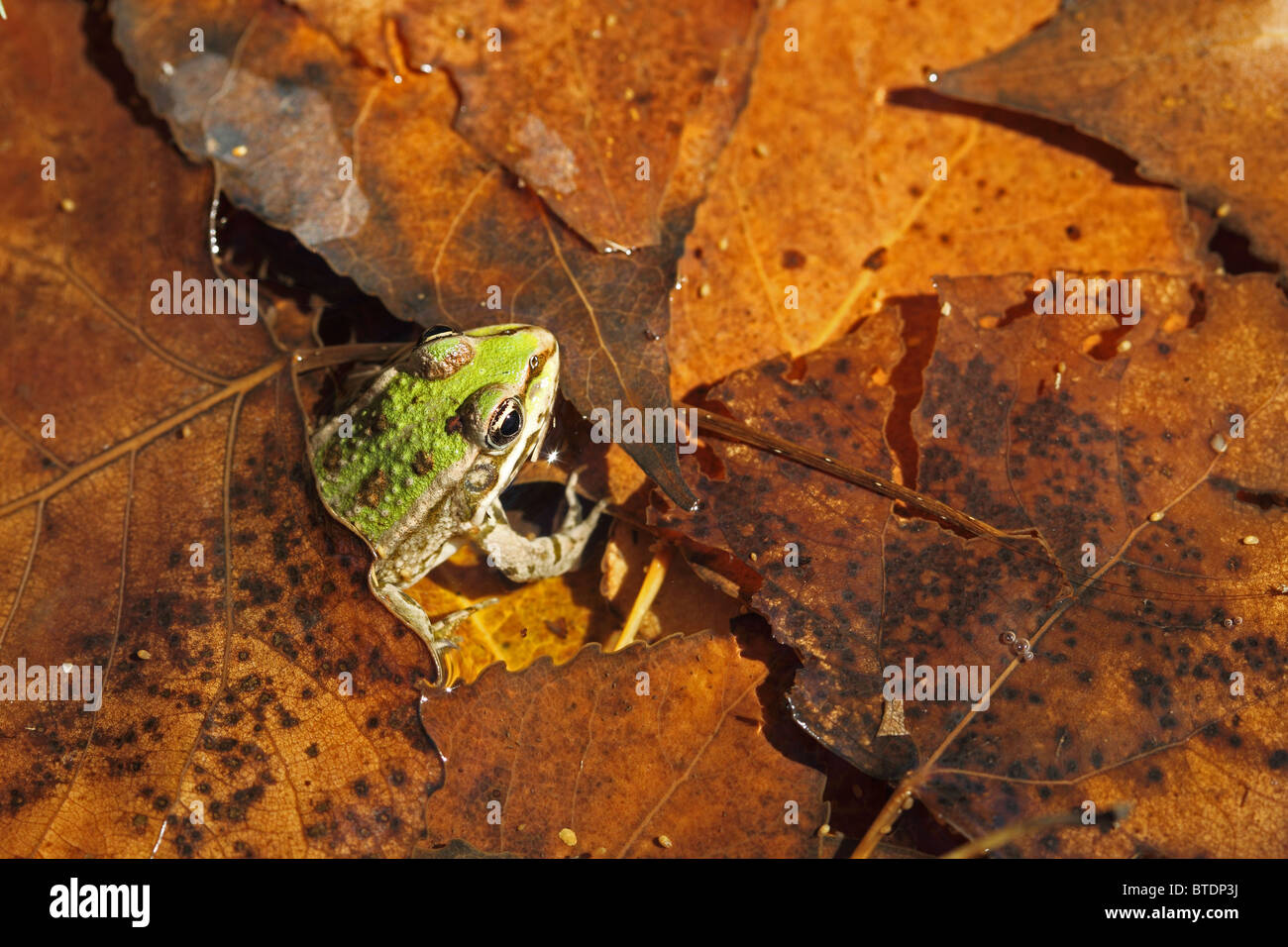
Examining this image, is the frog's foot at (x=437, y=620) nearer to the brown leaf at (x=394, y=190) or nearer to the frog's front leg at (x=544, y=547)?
the frog's front leg at (x=544, y=547)

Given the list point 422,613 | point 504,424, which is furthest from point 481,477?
point 422,613

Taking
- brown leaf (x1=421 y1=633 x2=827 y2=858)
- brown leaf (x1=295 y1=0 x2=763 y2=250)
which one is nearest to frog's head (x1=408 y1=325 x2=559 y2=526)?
brown leaf (x1=295 y1=0 x2=763 y2=250)

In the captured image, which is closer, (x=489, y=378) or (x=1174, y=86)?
(x=489, y=378)

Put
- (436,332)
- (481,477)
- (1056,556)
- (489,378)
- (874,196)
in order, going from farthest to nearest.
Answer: (874,196) → (481,477) → (436,332) → (489,378) → (1056,556)

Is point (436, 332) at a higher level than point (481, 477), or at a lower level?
higher

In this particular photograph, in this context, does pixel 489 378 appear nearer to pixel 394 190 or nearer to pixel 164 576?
pixel 394 190

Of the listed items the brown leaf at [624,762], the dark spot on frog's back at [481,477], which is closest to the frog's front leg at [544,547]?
the dark spot on frog's back at [481,477]

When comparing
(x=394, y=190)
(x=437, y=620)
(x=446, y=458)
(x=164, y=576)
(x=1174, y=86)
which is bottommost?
(x=437, y=620)
